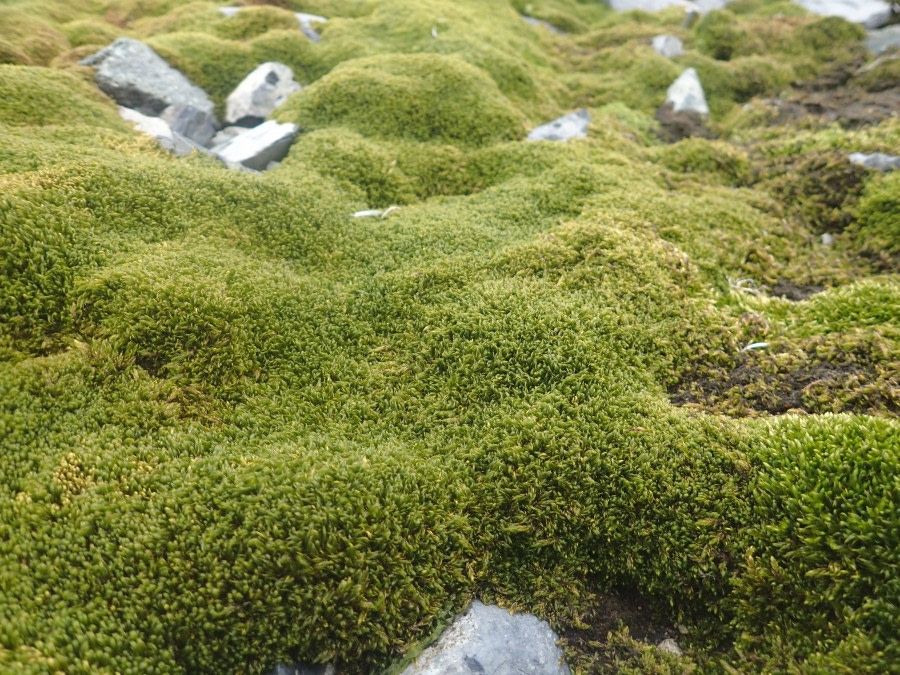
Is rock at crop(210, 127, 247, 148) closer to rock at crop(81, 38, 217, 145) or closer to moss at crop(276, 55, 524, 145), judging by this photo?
rock at crop(81, 38, 217, 145)

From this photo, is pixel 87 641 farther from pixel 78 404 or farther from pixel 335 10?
pixel 335 10

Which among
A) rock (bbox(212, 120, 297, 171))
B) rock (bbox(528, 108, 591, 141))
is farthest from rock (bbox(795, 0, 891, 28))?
rock (bbox(212, 120, 297, 171))

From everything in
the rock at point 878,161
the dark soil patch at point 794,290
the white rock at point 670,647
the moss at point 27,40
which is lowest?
the white rock at point 670,647

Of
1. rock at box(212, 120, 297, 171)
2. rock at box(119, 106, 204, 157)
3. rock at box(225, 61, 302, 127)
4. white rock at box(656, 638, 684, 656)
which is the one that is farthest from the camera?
rock at box(225, 61, 302, 127)

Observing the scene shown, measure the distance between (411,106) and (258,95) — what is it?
392 cm

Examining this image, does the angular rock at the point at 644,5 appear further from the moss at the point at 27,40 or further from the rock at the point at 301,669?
the rock at the point at 301,669

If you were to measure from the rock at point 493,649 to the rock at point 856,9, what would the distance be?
23.6m

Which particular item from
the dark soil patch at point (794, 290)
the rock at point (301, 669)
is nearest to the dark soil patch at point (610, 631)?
the rock at point (301, 669)

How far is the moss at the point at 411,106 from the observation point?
10188 mm

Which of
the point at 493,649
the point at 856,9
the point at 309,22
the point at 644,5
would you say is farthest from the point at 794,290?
the point at 644,5

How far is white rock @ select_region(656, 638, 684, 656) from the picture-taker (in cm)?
398

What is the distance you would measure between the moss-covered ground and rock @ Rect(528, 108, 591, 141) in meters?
1.30

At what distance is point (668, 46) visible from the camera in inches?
701

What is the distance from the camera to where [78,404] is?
15.2 feet
